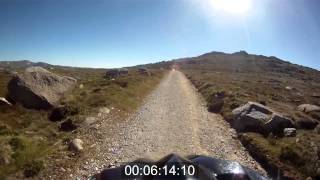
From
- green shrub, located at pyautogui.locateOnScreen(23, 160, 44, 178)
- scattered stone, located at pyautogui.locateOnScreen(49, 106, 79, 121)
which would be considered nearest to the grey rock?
scattered stone, located at pyautogui.locateOnScreen(49, 106, 79, 121)

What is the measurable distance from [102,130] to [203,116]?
10.9m

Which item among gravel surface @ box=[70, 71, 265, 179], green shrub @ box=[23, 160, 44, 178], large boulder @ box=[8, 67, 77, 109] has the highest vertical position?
large boulder @ box=[8, 67, 77, 109]

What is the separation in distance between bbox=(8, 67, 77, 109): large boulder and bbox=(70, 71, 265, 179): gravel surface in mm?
6807

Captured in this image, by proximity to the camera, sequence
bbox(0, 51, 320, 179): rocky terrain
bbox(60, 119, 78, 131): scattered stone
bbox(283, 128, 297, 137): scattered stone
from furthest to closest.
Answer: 1. bbox(283, 128, 297, 137): scattered stone
2. bbox(60, 119, 78, 131): scattered stone
3. bbox(0, 51, 320, 179): rocky terrain

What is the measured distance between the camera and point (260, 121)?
22.0 meters

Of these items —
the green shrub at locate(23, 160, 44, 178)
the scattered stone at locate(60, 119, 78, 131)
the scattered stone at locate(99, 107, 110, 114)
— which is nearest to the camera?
the green shrub at locate(23, 160, 44, 178)

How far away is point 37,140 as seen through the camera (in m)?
17.0

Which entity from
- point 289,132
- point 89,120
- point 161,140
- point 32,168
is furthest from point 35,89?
point 289,132

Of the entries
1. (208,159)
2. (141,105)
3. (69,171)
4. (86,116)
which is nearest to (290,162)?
(208,159)

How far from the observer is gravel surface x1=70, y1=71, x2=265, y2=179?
15.7 metres

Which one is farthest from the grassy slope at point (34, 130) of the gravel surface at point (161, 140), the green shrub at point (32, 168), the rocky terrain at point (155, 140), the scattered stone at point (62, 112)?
the gravel surface at point (161, 140)

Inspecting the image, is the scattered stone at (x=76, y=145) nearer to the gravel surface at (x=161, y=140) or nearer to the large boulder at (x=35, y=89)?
the gravel surface at (x=161, y=140)

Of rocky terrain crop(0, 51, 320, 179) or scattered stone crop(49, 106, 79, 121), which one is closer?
rocky terrain crop(0, 51, 320, 179)

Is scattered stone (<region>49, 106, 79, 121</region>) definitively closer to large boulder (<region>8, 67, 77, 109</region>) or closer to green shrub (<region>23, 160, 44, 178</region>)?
large boulder (<region>8, 67, 77, 109</region>)
